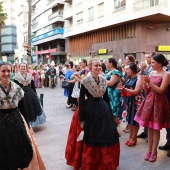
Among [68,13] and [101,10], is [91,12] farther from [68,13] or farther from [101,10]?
[68,13]

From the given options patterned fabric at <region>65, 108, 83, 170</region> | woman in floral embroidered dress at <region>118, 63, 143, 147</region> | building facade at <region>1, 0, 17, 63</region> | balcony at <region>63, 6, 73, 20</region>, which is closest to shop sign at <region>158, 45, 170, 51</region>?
balcony at <region>63, 6, 73, 20</region>

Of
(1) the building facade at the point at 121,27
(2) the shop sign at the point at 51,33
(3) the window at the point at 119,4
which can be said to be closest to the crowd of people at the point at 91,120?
(1) the building facade at the point at 121,27

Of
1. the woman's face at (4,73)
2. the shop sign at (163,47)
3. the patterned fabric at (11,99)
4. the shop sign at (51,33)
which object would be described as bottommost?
the patterned fabric at (11,99)

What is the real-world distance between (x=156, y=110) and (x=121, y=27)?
873 inches

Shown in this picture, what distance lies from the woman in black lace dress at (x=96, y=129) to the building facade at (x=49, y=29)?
36.3 metres

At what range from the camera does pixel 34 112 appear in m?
6.34

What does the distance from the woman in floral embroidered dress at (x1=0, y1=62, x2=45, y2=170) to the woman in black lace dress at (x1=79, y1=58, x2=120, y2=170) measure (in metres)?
0.86

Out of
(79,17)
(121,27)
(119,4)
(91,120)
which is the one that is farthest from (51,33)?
(91,120)

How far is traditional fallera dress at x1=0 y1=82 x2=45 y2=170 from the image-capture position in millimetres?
3158

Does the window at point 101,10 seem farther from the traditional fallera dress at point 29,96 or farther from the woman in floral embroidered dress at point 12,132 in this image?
the woman in floral embroidered dress at point 12,132

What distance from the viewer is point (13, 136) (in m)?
3.21

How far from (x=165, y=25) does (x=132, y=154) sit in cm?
2088

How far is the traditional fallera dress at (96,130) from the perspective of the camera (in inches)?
142

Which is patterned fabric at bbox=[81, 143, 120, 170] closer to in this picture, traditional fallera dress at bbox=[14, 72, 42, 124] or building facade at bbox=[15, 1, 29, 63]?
traditional fallera dress at bbox=[14, 72, 42, 124]
